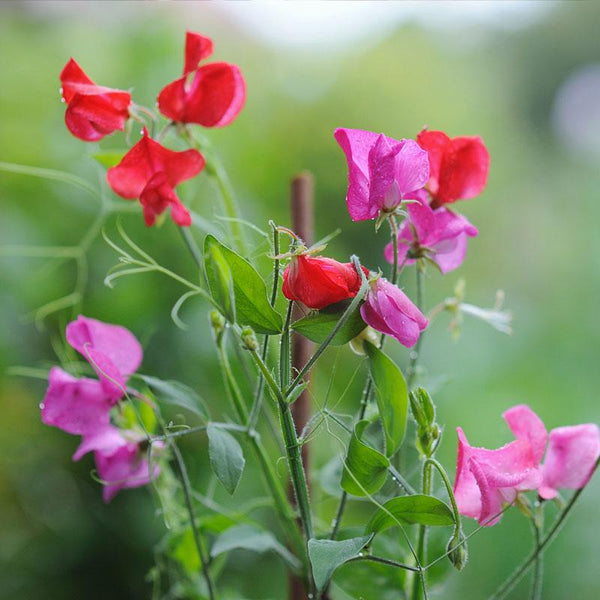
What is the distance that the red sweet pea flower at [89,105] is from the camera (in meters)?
0.37

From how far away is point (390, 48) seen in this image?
4.66 feet

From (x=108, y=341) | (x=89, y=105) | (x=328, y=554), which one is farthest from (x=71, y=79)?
(x=328, y=554)

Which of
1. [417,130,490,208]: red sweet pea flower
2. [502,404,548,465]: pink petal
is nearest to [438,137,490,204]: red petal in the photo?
[417,130,490,208]: red sweet pea flower

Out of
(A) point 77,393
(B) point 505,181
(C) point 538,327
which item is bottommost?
(C) point 538,327

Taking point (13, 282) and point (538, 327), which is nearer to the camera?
point (13, 282)

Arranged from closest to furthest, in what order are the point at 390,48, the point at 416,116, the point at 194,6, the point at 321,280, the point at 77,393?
the point at 321,280, the point at 77,393, the point at 194,6, the point at 416,116, the point at 390,48

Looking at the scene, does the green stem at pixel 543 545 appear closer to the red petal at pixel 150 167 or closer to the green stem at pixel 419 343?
the green stem at pixel 419 343

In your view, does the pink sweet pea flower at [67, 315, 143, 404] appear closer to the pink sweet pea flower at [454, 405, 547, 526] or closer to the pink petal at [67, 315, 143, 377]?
the pink petal at [67, 315, 143, 377]

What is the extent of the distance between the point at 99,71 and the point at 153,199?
840mm

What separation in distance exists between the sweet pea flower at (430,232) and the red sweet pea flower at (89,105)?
0.47 ft

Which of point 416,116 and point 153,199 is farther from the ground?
point 153,199

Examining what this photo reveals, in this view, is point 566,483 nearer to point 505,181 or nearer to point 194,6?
point 194,6

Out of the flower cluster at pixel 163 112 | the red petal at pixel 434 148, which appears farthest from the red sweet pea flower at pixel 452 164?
the flower cluster at pixel 163 112

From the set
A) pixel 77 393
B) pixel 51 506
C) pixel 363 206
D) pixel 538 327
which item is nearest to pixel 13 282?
pixel 51 506
